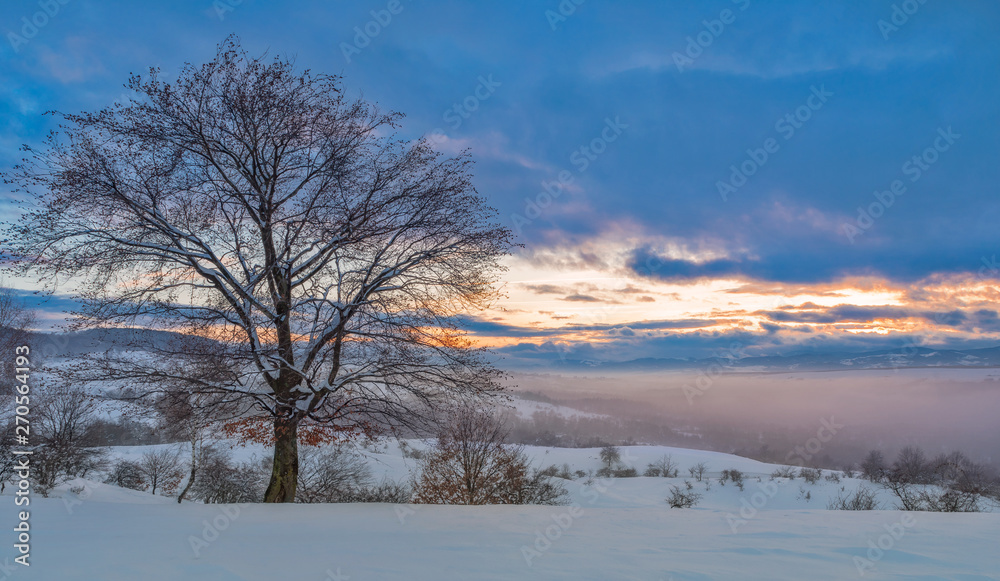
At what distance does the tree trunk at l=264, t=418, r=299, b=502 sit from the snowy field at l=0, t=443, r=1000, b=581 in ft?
7.21

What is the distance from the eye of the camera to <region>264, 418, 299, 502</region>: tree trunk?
1031cm

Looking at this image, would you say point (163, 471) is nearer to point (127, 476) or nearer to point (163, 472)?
point (163, 472)

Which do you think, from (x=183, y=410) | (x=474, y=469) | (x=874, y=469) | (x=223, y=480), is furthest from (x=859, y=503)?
(x=223, y=480)

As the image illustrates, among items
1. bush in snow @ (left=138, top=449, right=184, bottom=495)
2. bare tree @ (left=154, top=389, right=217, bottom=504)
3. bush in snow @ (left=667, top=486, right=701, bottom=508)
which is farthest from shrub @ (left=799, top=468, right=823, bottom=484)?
bush in snow @ (left=138, top=449, right=184, bottom=495)

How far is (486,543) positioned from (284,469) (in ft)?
22.5

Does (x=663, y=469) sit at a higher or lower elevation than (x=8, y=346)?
lower

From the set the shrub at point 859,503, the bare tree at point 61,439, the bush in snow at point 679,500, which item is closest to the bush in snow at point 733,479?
the bush in snow at point 679,500

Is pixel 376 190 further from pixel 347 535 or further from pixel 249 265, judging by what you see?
pixel 347 535

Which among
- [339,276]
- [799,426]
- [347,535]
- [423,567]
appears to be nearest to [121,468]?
[339,276]

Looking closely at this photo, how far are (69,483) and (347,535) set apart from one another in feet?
76.9

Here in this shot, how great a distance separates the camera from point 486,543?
5.39 metres

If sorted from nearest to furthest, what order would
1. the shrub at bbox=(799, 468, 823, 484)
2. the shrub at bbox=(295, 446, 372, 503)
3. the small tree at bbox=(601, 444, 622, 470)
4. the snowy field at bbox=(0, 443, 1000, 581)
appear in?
the snowy field at bbox=(0, 443, 1000, 581), the shrub at bbox=(295, 446, 372, 503), the shrub at bbox=(799, 468, 823, 484), the small tree at bbox=(601, 444, 622, 470)

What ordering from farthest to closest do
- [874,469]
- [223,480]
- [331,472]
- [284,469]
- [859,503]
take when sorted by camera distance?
[874,469] → [223,480] → [331,472] → [859,503] → [284,469]

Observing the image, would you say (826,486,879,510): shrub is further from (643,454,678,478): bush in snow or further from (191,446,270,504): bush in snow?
(643,454,678,478): bush in snow
